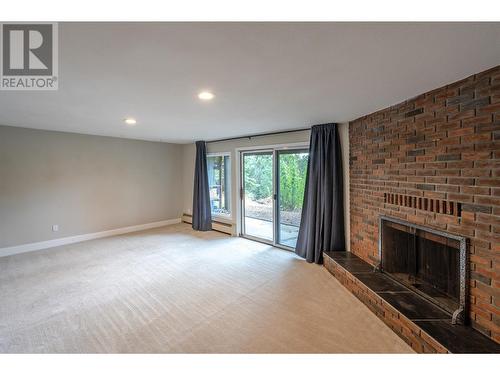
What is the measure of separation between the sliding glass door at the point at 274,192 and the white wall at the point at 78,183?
8.09 feet

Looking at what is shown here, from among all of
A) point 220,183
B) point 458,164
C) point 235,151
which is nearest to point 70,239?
point 220,183

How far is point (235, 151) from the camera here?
15.7 ft

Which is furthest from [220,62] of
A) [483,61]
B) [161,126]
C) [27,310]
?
[27,310]

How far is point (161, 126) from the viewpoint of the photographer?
12.1 ft

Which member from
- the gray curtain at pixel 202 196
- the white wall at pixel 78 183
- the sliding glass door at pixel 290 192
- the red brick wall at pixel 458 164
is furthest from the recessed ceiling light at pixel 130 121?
the red brick wall at pixel 458 164

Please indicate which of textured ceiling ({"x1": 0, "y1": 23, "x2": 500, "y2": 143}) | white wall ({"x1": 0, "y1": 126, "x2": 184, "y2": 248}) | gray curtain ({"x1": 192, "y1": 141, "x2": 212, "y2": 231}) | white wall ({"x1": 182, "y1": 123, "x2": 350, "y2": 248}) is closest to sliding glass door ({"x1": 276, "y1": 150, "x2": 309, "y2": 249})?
white wall ({"x1": 182, "y1": 123, "x2": 350, "y2": 248})

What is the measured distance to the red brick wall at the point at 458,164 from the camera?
1.56 meters

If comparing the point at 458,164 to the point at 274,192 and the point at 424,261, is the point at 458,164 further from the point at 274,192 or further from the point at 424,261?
the point at 274,192

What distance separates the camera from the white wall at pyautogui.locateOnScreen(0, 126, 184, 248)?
3738 millimetres

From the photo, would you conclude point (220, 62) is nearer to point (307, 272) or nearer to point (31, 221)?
point (307, 272)

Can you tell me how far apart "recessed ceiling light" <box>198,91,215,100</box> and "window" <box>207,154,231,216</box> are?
2762mm

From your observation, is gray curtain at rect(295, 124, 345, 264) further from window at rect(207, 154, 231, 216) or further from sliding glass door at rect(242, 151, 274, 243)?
window at rect(207, 154, 231, 216)

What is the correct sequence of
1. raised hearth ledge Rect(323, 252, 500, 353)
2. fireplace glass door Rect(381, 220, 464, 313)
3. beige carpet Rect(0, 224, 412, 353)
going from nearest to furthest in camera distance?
raised hearth ledge Rect(323, 252, 500, 353)
beige carpet Rect(0, 224, 412, 353)
fireplace glass door Rect(381, 220, 464, 313)

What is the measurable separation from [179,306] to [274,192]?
98.7 inches
